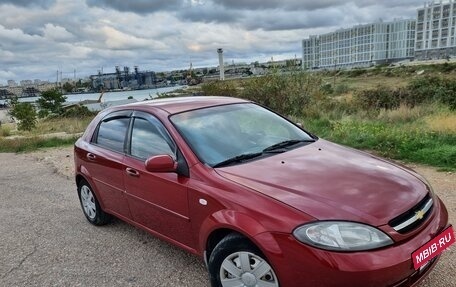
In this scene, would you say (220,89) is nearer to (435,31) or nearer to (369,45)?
(435,31)

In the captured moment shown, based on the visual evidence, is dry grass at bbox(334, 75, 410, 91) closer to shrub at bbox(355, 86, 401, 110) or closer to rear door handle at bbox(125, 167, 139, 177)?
shrub at bbox(355, 86, 401, 110)

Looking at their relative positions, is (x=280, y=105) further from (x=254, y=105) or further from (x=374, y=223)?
(x=374, y=223)

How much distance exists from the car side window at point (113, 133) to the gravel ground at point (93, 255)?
112 cm

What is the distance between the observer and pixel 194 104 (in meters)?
4.12

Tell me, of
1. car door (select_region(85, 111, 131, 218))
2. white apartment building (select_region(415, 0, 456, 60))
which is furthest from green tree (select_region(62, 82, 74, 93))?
white apartment building (select_region(415, 0, 456, 60))

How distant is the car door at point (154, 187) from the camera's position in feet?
11.0

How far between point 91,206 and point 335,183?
3484 millimetres

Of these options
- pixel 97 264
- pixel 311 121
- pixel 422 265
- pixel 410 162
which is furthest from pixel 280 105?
pixel 422 265

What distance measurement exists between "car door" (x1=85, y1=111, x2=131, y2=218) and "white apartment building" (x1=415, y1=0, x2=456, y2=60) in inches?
5231

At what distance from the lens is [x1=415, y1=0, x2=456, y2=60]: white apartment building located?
121m

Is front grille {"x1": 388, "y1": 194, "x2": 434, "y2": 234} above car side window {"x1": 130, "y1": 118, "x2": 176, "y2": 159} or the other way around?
the other way around

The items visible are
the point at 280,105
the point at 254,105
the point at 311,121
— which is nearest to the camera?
the point at 254,105

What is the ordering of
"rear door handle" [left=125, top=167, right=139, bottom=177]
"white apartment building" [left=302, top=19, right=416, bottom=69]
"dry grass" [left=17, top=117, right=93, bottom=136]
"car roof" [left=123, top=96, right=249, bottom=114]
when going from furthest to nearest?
"white apartment building" [left=302, top=19, right=416, bottom=69]
"dry grass" [left=17, top=117, right=93, bottom=136]
"car roof" [left=123, top=96, right=249, bottom=114]
"rear door handle" [left=125, top=167, right=139, bottom=177]

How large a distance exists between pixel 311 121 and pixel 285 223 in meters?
8.95
